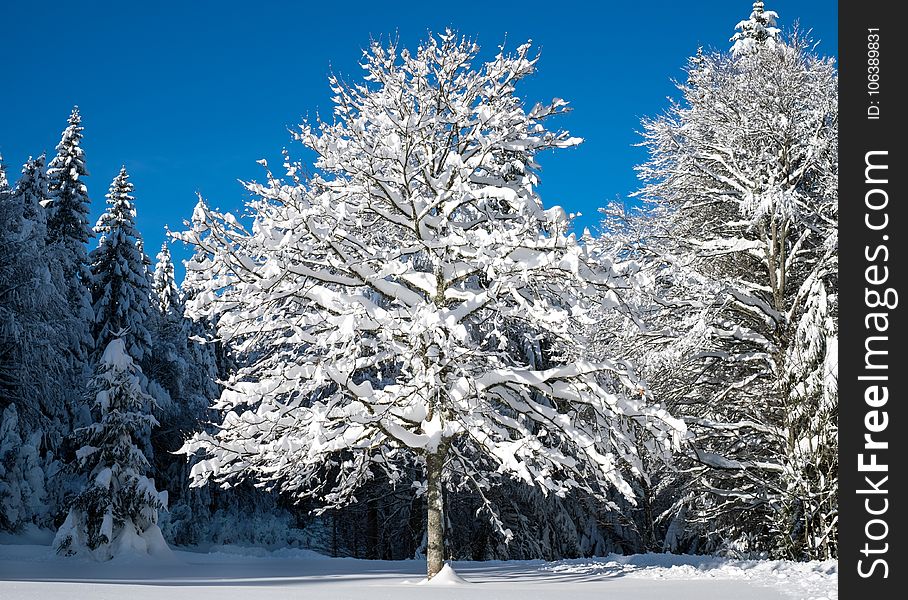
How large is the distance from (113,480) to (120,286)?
8451 millimetres

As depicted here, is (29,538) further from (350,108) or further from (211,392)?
(350,108)

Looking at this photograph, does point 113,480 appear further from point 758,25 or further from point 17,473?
point 758,25

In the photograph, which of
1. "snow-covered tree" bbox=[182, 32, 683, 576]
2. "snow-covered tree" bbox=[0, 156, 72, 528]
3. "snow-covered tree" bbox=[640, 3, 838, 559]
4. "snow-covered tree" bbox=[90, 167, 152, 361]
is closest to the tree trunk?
"snow-covered tree" bbox=[182, 32, 683, 576]

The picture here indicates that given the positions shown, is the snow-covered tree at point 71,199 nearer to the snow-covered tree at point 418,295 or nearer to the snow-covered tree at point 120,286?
the snow-covered tree at point 120,286

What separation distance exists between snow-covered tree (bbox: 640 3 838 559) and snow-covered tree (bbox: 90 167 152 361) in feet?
55.6

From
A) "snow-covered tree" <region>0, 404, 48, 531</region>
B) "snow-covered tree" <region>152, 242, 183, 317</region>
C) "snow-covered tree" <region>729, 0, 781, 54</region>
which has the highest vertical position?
"snow-covered tree" <region>729, 0, 781, 54</region>

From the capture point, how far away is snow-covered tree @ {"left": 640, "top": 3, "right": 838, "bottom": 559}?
1170 centimetres

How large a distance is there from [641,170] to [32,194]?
64.2 feet

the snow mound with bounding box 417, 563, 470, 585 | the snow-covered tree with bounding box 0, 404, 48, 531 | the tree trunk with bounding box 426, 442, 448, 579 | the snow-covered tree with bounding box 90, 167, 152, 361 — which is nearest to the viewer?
the snow mound with bounding box 417, 563, 470, 585

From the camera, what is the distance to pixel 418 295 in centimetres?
1028

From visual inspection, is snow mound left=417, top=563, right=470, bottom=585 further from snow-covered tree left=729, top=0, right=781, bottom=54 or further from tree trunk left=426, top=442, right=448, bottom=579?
snow-covered tree left=729, top=0, right=781, bottom=54

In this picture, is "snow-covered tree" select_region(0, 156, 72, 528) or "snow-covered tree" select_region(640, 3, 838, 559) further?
"snow-covered tree" select_region(0, 156, 72, 528)

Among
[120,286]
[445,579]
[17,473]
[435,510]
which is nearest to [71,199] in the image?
[120,286]

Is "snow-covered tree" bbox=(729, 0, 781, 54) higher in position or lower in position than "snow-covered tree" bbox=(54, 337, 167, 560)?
higher
